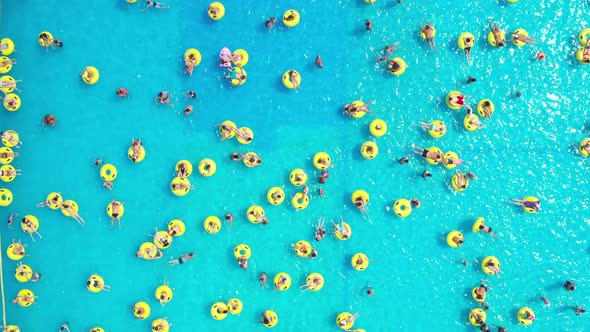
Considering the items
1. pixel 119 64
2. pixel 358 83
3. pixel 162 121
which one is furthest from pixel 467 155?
pixel 119 64

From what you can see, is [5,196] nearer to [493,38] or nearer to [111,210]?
[111,210]

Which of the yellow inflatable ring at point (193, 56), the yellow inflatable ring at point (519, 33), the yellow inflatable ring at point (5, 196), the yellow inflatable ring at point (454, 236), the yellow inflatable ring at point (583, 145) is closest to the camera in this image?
the yellow inflatable ring at point (519, 33)

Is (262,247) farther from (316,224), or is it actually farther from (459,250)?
(459,250)

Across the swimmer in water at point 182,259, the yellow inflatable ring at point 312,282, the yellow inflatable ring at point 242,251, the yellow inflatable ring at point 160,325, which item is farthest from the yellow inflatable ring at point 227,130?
the yellow inflatable ring at point 160,325

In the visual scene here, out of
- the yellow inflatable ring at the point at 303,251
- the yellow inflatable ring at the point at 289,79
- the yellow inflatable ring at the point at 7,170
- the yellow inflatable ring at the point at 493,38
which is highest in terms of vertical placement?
the yellow inflatable ring at the point at 493,38

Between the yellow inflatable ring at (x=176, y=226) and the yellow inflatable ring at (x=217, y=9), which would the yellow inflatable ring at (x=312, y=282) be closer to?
the yellow inflatable ring at (x=176, y=226)
